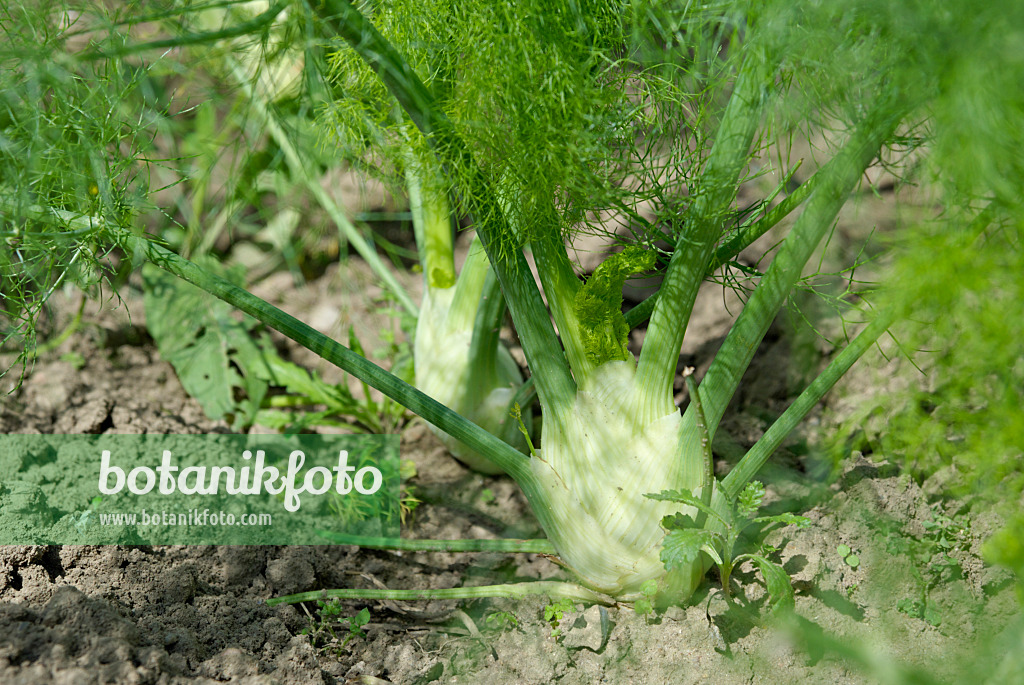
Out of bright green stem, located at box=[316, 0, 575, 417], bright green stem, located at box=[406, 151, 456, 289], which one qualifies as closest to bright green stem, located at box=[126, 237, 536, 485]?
bright green stem, located at box=[316, 0, 575, 417]

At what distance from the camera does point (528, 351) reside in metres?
1.21

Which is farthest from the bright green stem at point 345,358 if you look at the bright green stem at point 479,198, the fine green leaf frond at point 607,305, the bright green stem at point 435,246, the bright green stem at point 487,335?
the bright green stem at point 435,246

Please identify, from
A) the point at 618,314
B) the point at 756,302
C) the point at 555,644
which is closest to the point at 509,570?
the point at 555,644

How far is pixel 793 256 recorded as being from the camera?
3.53 feet

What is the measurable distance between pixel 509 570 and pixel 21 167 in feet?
3.19

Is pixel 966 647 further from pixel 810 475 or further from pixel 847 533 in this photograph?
pixel 810 475

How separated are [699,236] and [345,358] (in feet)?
1.75

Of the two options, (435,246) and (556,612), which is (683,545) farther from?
(435,246)

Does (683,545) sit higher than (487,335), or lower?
lower

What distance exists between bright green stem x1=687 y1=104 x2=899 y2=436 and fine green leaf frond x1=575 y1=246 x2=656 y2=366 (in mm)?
150
